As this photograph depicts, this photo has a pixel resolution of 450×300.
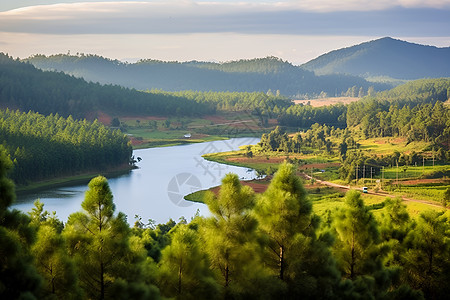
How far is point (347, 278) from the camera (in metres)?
15.0

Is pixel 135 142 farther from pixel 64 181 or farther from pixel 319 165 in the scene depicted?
pixel 319 165

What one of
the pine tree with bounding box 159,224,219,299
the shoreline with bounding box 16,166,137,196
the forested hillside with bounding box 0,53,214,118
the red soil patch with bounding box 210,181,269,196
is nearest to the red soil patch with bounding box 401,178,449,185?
the red soil patch with bounding box 210,181,269,196

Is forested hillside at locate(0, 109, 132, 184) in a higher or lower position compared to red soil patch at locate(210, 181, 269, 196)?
higher

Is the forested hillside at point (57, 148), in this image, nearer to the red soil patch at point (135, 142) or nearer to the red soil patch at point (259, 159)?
the red soil patch at point (135, 142)

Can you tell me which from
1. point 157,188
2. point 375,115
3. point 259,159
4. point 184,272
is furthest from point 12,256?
point 375,115

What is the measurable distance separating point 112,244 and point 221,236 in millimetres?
2388

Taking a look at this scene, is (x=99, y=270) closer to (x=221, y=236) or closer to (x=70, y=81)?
(x=221, y=236)

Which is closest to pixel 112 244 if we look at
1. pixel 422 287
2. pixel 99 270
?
pixel 99 270

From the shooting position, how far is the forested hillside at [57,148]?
50688mm

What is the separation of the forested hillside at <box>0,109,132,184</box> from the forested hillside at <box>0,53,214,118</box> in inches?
1039

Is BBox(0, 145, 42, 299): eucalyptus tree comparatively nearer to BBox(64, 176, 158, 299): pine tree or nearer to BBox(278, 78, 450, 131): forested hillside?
BBox(64, 176, 158, 299): pine tree

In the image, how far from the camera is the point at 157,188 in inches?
1927

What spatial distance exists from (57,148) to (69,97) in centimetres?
4494

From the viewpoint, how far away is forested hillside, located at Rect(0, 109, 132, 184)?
50.7m
